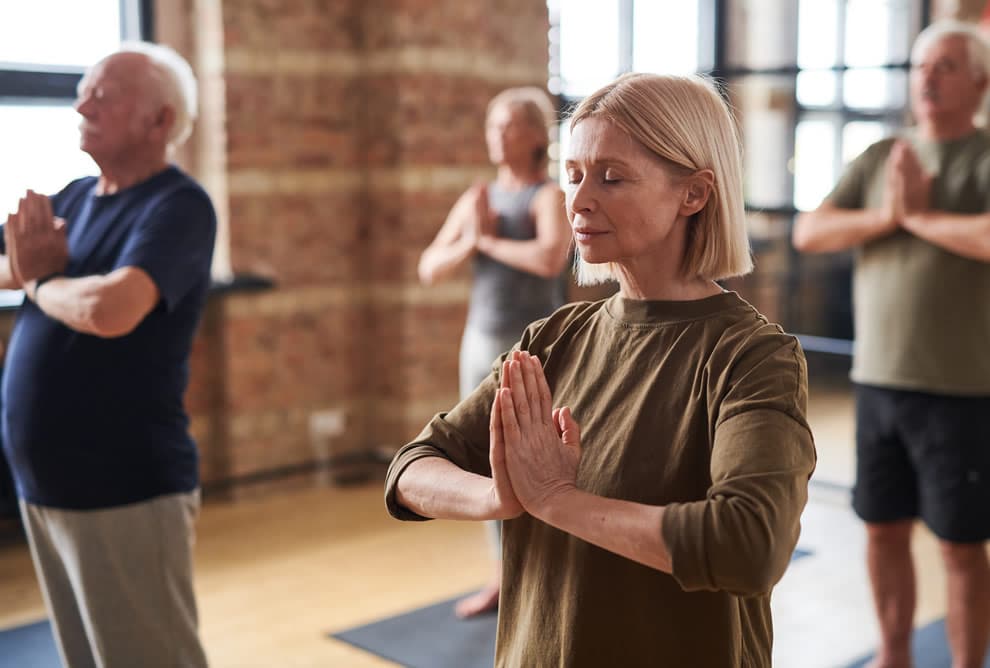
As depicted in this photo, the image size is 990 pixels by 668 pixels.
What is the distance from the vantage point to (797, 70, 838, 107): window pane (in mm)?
4983

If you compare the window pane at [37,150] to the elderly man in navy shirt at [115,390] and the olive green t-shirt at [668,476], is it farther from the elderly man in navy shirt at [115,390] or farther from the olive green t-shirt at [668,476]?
the olive green t-shirt at [668,476]

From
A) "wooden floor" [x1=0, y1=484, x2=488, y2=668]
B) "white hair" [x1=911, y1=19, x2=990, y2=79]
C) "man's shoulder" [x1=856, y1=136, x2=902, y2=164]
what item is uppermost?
"white hair" [x1=911, y1=19, x2=990, y2=79]

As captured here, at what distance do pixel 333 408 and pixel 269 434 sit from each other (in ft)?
1.09

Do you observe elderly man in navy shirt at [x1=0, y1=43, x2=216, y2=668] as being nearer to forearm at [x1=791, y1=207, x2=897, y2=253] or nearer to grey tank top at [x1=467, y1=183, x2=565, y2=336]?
grey tank top at [x1=467, y1=183, x2=565, y2=336]

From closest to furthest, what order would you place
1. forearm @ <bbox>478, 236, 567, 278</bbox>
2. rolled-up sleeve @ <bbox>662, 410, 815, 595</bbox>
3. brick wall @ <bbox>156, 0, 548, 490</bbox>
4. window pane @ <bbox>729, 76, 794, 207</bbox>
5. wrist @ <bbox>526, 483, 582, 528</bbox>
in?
rolled-up sleeve @ <bbox>662, 410, 815, 595</bbox>
wrist @ <bbox>526, 483, 582, 528</bbox>
forearm @ <bbox>478, 236, 567, 278</bbox>
brick wall @ <bbox>156, 0, 548, 490</bbox>
window pane @ <bbox>729, 76, 794, 207</bbox>

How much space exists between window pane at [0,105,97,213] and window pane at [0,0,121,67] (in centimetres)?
20

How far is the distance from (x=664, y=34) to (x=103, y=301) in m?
3.97

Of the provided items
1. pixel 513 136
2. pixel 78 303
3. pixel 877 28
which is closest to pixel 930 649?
pixel 513 136

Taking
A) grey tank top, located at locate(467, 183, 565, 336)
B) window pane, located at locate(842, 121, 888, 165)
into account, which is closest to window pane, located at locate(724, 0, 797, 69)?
window pane, located at locate(842, 121, 888, 165)

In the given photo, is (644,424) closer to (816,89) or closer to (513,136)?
(513,136)

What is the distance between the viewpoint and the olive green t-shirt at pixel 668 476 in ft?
3.76

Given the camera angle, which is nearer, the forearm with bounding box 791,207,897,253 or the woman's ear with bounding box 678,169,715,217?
the woman's ear with bounding box 678,169,715,217

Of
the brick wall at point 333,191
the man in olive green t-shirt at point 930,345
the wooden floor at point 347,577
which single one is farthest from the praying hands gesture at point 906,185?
the brick wall at point 333,191

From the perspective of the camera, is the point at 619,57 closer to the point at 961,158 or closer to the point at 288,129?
the point at 288,129
